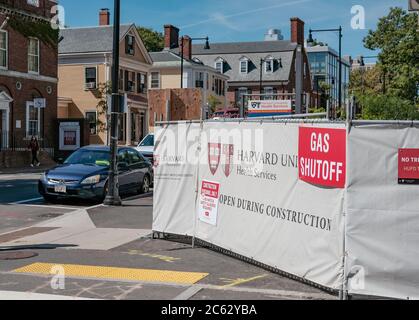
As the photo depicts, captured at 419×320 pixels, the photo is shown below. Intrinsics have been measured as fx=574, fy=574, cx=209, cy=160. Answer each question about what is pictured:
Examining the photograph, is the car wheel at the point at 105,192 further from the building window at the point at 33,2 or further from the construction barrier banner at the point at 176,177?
the building window at the point at 33,2

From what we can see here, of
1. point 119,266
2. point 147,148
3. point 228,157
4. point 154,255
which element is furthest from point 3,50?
point 119,266

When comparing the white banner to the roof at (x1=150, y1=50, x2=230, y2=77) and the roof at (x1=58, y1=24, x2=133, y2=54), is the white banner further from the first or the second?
the roof at (x1=150, y1=50, x2=230, y2=77)

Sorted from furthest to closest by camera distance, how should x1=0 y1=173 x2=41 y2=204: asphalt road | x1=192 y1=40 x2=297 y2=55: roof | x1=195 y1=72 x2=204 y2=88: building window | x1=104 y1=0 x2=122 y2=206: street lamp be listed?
1. x1=192 y1=40 x2=297 y2=55: roof
2. x1=195 y1=72 x2=204 y2=88: building window
3. x1=0 y1=173 x2=41 y2=204: asphalt road
4. x1=104 y1=0 x2=122 y2=206: street lamp

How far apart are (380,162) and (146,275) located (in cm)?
338

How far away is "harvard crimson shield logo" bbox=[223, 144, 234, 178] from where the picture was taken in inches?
348

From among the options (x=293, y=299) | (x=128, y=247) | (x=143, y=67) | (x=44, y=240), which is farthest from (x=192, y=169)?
(x=143, y=67)

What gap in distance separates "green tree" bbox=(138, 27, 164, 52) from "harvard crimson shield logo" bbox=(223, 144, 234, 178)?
67854mm

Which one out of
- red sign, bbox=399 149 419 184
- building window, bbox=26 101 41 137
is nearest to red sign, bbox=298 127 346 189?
red sign, bbox=399 149 419 184

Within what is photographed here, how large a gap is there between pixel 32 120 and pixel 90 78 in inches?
435

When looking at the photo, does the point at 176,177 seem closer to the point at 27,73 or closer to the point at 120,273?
the point at 120,273

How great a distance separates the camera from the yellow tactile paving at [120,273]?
291 inches

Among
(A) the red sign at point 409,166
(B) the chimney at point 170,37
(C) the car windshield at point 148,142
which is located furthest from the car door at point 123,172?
(B) the chimney at point 170,37

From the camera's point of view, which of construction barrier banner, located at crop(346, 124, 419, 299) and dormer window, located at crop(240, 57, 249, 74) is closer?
construction barrier banner, located at crop(346, 124, 419, 299)

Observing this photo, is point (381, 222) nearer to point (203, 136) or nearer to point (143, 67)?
point (203, 136)
